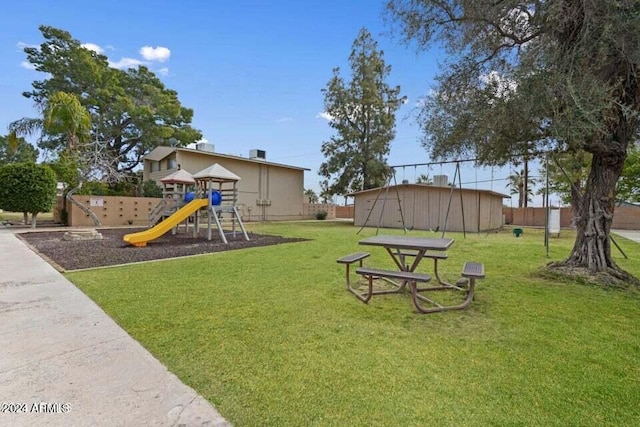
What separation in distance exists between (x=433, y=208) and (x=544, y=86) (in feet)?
52.2

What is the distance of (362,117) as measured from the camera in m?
25.7

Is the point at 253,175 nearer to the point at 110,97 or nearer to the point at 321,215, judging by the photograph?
the point at 321,215

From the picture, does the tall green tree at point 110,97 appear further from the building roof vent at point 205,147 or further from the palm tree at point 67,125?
the building roof vent at point 205,147

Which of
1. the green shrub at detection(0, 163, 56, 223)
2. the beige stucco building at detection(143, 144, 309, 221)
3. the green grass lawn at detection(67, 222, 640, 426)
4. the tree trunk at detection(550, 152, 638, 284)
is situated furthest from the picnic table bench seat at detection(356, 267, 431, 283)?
the beige stucco building at detection(143, 144, 309, 221)

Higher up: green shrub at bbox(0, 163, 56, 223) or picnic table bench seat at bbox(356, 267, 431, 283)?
green shrub at bbox(0, 163, 56, 223)

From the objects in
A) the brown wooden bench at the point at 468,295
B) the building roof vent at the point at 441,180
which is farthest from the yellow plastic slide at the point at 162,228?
the building roof vent at the point at 441,180

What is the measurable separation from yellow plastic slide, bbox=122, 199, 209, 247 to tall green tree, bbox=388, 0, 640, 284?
784 cm

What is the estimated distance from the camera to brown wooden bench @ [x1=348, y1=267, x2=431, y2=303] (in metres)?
3.80

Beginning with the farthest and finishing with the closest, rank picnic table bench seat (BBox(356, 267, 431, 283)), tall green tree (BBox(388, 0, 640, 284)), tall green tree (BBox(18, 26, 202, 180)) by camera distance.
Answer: tall green tree (BBox(18, 26, 202, 180)), tall green tree (BBox(388, 0, 640, 284)), picnic table bench seat (BBox(356, 267, 431, 283))

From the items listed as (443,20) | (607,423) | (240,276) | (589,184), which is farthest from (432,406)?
(443,20)

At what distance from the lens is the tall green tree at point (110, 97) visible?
2341 cm

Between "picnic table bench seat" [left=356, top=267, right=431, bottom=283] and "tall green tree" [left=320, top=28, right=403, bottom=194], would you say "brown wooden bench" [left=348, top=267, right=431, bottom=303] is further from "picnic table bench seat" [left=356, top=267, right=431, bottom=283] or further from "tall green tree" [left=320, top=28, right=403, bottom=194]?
"tall green tree" [left=320, top=28, right=403, bottom=194]

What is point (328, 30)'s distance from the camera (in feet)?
42.7

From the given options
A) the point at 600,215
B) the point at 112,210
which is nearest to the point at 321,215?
the point at 112,210
